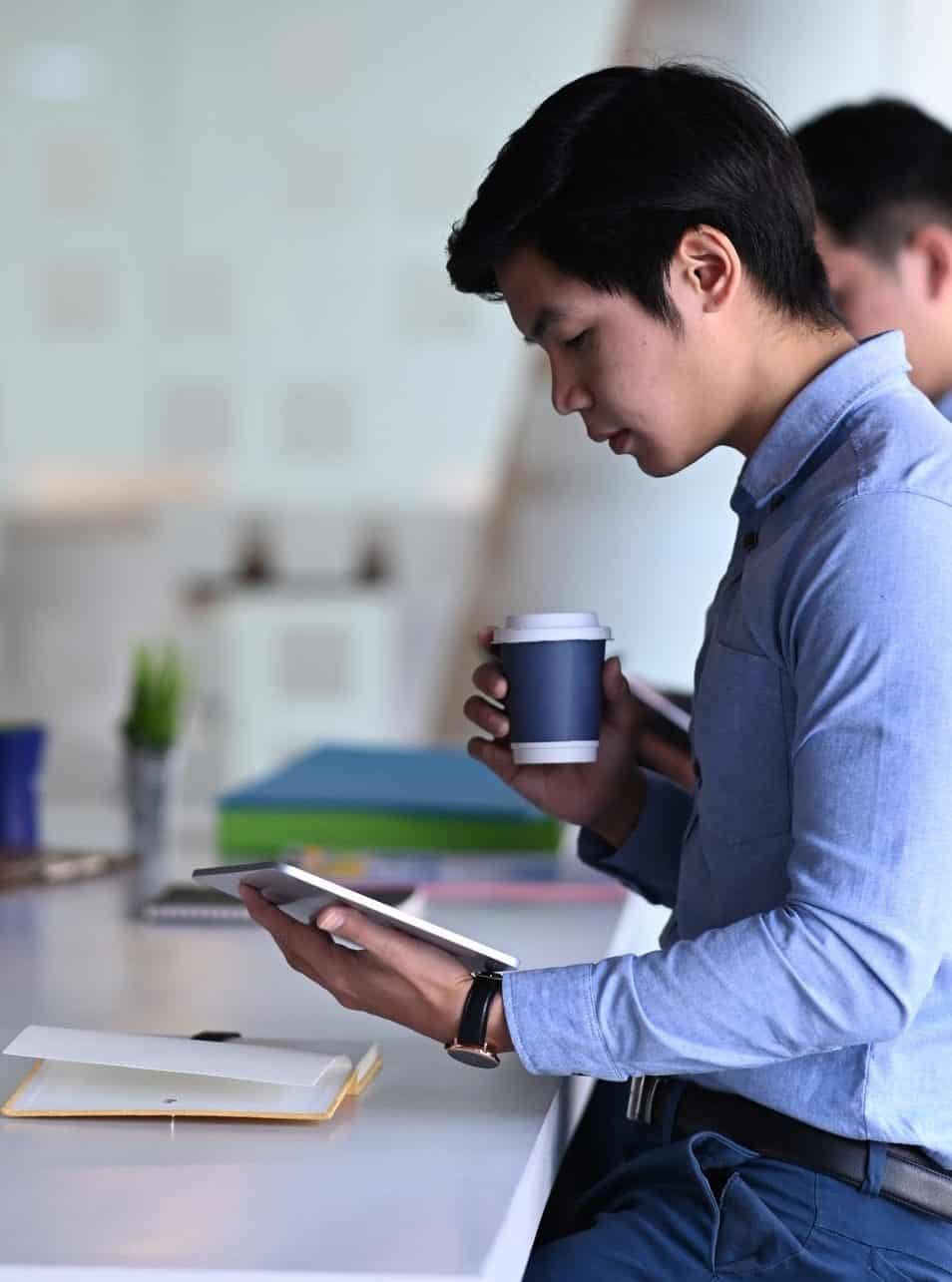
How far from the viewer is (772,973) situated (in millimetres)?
1032

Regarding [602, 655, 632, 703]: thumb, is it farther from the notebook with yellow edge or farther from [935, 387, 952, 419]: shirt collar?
[935, 387, 952, 419]: shirt collar

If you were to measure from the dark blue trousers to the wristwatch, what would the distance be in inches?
5.7

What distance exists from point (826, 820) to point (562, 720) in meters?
0.42

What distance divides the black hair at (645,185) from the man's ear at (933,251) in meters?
0.83

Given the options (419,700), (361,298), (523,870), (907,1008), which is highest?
(361,298)

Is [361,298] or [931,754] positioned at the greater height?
[361,298]

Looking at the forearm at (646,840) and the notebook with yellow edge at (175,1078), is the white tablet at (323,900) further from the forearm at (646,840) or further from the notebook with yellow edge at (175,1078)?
the forearm at (646,840)

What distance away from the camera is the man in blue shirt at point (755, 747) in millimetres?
1023

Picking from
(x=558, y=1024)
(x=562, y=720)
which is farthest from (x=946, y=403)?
(x=558, y=1024)

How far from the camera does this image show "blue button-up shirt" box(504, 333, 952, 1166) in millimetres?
1014

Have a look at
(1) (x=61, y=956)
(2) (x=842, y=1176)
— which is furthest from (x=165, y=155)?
(2) (x=842, y=1176)

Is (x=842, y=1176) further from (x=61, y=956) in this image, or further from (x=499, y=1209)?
(x=61, y=956)

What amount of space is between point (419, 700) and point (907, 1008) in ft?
18.2

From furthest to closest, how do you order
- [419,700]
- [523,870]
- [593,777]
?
[419,700] < [523,870] < [593,777]
